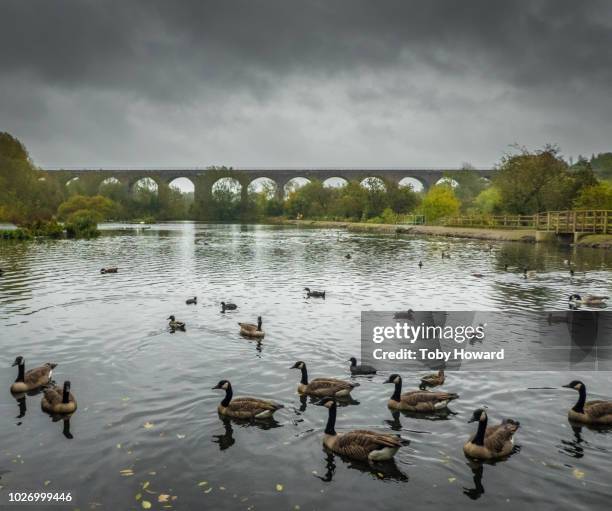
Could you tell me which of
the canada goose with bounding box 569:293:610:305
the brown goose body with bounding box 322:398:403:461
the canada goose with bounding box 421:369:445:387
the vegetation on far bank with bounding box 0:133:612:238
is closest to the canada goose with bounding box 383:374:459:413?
the canada goose with bounding box 421:369:445:387

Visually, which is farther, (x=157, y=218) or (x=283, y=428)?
(x=157, y=218)

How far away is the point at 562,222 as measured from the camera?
5656 cm

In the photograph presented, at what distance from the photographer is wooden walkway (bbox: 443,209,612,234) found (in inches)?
2014

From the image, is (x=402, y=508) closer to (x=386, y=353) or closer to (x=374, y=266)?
(x=386, y=353)

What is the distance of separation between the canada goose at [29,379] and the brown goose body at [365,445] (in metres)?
7.15

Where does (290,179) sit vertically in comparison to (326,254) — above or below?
above

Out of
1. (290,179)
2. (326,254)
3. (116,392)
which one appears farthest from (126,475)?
(290,179)

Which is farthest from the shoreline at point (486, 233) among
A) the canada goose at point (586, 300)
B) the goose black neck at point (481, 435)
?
the goose black neck at point (481, 435)

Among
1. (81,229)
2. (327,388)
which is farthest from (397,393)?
(81,229)

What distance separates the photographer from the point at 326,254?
1813 inches

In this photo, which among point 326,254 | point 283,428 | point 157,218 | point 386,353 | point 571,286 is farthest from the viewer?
point 157,218

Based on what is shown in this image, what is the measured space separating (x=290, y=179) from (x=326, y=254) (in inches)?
5224

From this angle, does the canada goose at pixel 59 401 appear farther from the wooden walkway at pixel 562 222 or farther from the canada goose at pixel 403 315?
the wooden walkway at pixel 562 222

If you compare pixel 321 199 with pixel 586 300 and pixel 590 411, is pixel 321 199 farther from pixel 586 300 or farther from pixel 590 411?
pixel 590 411
